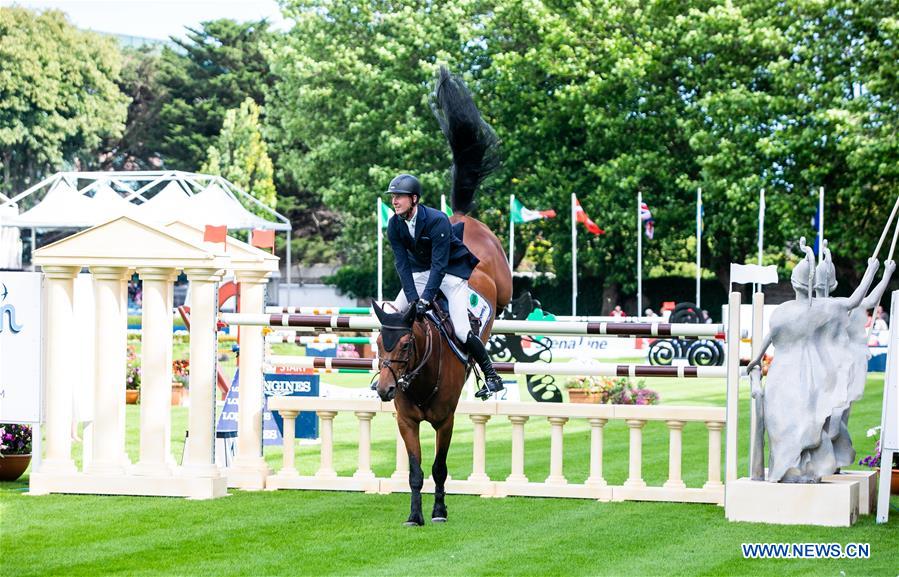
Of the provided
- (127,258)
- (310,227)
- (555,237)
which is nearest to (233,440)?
(127,258)

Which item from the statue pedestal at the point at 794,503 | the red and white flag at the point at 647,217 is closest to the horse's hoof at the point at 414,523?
the statue pedestal at the point at 794,503

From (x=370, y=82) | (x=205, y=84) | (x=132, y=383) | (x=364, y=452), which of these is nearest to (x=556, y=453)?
(x=364, y=452)

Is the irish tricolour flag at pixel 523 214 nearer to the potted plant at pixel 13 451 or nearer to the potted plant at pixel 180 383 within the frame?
the potted plant at pixel 180 383

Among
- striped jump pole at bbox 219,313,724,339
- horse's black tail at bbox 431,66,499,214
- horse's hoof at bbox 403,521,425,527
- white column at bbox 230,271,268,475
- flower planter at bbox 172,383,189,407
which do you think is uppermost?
horse's black tail at bbox 431,66,499,214

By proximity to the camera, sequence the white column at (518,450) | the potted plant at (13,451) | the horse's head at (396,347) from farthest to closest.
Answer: the potted plant at (13,451)
the white column at (518,450)
the horse's head at (396,347)

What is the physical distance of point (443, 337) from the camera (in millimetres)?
7926

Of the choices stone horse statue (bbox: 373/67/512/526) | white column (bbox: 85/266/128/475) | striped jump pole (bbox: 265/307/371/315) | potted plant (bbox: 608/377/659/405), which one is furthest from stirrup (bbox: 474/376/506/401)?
potted plant (bbox: 608/377/659/405)

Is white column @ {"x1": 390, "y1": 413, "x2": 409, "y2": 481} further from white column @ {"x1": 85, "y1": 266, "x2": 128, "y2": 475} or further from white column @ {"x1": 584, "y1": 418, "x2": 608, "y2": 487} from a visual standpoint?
white column @ {"x1": 85, "y1": 266, "x2": 128, "y2": 475}

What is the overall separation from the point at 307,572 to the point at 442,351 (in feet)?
7.04

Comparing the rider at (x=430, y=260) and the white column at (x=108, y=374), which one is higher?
the rider at (x=430, y=260)

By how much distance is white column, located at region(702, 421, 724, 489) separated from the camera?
28.5 ft

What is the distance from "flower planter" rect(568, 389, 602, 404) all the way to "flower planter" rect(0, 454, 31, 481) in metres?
8.56

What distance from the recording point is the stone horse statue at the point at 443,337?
24.6ft

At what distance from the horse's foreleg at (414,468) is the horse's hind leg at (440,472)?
139 millimetres
